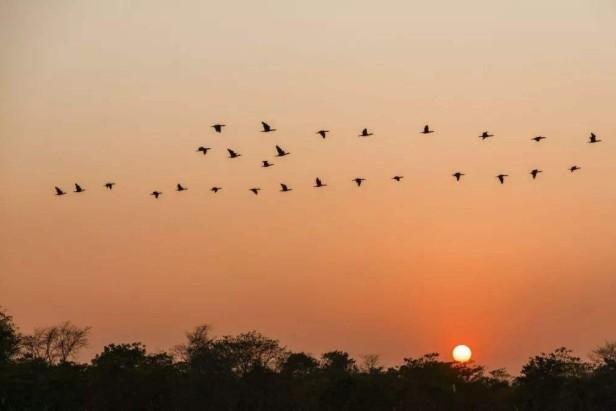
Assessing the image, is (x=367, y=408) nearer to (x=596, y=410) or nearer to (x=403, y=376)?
(x=403, y=376)

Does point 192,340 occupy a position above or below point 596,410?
above

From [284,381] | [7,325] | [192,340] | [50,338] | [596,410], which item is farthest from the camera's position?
[50,338]

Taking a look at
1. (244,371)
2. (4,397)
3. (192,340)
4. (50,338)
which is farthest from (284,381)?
(50,338)

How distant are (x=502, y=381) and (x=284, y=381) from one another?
28583 mm

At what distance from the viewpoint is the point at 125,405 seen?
89.8m

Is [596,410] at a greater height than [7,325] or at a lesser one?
lesser

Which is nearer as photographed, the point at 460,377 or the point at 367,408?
the point at 367,408

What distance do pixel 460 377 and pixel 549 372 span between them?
11.6 metres

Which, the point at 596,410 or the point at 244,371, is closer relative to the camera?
the point at 596,410

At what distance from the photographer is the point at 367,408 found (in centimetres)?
8962

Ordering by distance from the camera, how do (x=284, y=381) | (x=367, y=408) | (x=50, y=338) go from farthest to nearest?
1. (x=50, y=338)
2. (x=284, y=381)
3. (x=367, y=408)

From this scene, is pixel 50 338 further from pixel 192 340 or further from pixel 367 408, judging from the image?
pixel 367 408

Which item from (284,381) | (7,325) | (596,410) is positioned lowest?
(596,410)

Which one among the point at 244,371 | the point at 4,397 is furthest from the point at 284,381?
the point at 4,397
